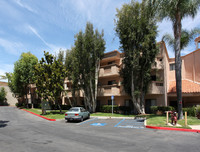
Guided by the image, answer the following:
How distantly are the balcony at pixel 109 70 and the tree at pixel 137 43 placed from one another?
3.53 m

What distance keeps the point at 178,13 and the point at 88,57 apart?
44.4 feet

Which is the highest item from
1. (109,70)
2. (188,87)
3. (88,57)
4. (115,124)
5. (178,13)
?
(178,13)

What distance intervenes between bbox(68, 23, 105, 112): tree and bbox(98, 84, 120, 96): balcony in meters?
1.37

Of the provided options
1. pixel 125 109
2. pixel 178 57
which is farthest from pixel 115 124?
pixel 178 57

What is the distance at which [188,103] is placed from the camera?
21875mm

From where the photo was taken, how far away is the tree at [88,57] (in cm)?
2375

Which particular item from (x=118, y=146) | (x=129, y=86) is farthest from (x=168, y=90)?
(x=118, y=146)

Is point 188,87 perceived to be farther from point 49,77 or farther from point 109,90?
point 49,77

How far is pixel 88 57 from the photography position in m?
23.7

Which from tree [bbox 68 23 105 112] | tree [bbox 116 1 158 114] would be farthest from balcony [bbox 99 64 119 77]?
tree [bbox 116 1 158 114]

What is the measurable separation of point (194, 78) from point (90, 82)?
16074mm

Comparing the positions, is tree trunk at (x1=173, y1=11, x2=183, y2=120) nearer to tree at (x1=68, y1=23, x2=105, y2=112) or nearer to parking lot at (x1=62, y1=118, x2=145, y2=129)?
parking lot at (x1=62, y1=118, x2=145, y2=129)

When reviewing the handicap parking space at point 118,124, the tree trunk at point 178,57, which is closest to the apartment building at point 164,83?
the tree trunk at point 178,57

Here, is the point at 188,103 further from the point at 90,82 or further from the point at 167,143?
the point at 167,143
